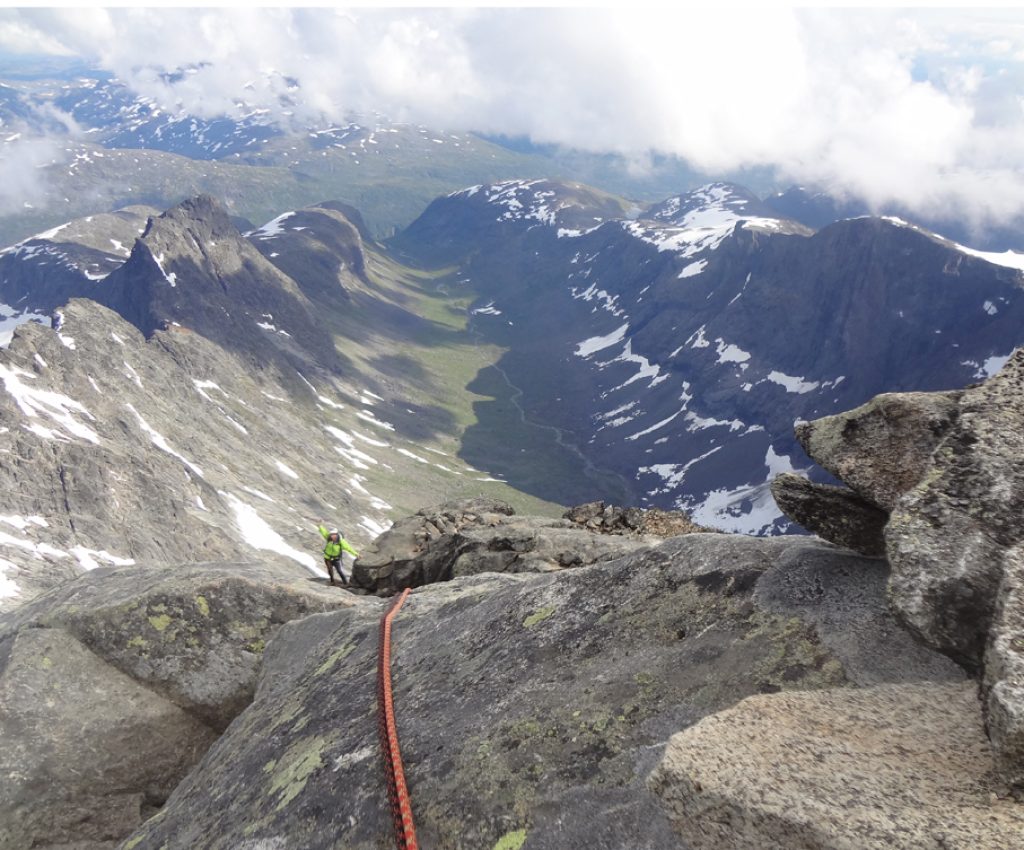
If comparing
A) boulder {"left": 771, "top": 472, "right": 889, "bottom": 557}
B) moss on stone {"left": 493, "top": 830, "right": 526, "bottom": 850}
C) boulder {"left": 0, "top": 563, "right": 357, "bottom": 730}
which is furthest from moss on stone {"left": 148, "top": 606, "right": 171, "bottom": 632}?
boulder {"left": 771, "top": 472, "right": 889, "bottom": 557}

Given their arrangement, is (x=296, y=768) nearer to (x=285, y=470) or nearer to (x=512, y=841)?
(x=512, y=841)

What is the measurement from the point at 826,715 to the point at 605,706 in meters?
2.65

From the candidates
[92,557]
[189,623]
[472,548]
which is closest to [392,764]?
[189,623]

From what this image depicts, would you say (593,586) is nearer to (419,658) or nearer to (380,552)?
(419,658)

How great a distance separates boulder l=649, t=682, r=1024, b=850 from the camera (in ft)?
18.6

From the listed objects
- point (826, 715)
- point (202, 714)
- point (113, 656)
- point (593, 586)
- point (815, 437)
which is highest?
point (815, 437)

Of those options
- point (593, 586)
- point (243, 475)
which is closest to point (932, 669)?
point (593, 586)

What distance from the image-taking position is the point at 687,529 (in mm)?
28469

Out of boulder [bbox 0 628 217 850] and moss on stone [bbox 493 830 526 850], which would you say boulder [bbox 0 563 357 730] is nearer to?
boulder [bbox 0 628 217 850]

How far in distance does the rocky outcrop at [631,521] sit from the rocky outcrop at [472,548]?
2.43 ft

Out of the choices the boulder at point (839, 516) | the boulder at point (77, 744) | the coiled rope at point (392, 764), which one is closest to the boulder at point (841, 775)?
the boulder at point (839, 516)

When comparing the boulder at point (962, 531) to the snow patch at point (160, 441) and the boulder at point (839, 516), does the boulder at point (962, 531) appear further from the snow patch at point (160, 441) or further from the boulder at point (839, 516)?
the snow patch at point (160, 441)

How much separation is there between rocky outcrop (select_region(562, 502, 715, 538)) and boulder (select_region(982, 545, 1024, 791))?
20268 mm

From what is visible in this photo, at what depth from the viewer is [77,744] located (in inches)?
568
